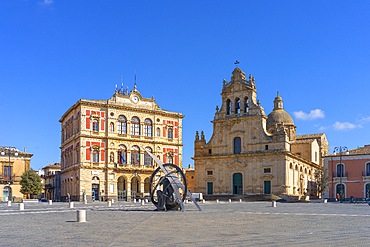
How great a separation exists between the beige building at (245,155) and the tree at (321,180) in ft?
4.36

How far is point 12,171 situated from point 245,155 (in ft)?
116

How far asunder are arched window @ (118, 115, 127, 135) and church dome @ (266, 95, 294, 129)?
22.5m

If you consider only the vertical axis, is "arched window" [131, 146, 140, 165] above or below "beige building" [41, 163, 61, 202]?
above

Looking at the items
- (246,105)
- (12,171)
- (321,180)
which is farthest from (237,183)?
(12,171)

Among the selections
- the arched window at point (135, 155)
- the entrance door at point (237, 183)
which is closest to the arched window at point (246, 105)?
the entrance door at point (237, 183)

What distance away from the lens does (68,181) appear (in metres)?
69.1

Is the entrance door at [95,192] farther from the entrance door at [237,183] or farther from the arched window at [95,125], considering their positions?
the entrance door at [237,183]

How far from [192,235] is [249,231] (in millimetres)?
2207

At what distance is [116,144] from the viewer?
65.4 metres

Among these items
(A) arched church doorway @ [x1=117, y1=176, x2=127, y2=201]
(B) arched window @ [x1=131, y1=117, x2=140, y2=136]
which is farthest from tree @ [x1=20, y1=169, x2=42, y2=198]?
(B) arched window @ [x1=131, y1=117, x2=140, y2=136]

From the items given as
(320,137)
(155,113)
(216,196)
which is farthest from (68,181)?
(320,137)

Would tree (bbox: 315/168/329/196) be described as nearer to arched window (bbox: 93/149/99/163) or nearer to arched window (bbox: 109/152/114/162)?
arched window (bbox: 109/152/114/162)

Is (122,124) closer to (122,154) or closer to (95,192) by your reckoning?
(122,154)

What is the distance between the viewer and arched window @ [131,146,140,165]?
67000 millimetres
